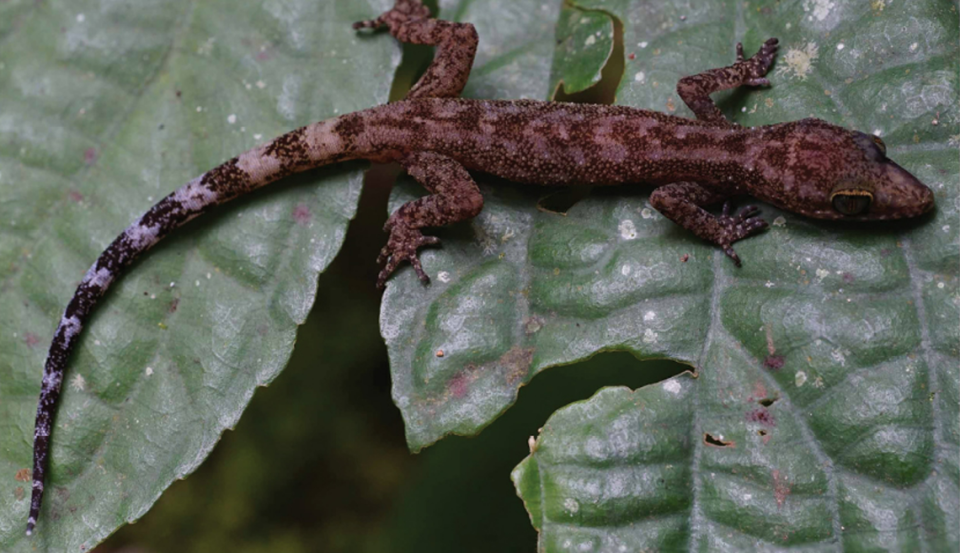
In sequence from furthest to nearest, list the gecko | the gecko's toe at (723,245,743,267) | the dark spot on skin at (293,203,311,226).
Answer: the dark spot on skin at (293,203,311,226), the gecko, the gecko's toe at (723,245,743,267)

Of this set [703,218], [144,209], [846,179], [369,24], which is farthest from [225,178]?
[846,179]

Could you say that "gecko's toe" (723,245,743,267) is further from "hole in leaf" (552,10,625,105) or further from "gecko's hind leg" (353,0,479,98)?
"gecko's hind leg" (353,0,479,98)

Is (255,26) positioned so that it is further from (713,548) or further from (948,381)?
(948,381)

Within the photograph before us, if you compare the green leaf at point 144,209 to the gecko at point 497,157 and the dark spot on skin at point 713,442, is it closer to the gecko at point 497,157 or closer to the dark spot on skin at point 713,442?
the gecko at point 497,157

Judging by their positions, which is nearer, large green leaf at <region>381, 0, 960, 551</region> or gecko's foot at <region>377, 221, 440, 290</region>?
large green leaf at <region>381, 0, 960, 551</region>

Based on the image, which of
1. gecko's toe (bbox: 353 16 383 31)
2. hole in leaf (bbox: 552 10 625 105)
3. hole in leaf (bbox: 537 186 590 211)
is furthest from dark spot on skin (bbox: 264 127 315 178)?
hole in leaf (bbox: 552 10 625 105)

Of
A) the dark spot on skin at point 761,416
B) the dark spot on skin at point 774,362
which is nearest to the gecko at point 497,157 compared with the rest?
the dark spot on skin at point 774,362

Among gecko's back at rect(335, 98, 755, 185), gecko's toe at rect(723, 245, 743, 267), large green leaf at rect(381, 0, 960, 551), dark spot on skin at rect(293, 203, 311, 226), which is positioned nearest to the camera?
large green leaf at rect(381, 0, 960, 551)

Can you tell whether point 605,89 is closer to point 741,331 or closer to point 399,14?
point 399,14
